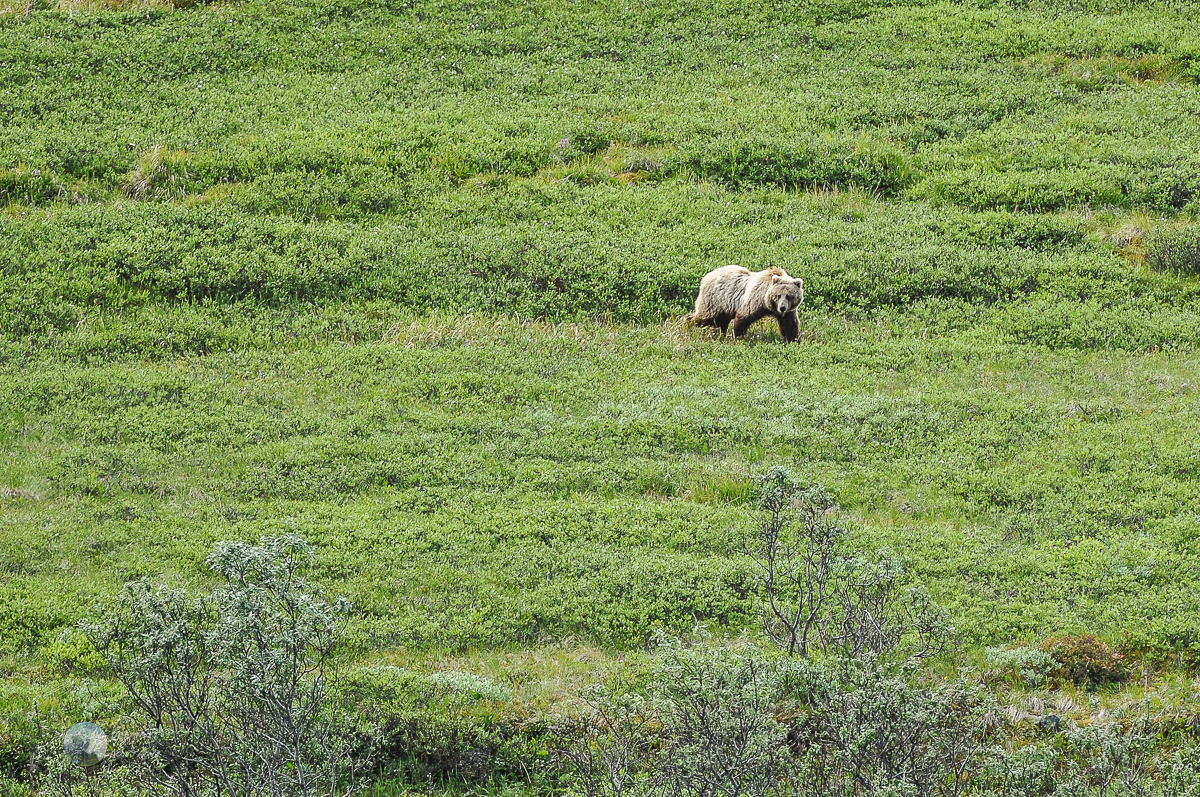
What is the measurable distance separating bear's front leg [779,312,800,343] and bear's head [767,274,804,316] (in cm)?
42

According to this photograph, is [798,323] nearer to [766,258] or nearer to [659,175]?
[766,258]

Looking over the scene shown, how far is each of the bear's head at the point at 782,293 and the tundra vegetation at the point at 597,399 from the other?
2.59 ft

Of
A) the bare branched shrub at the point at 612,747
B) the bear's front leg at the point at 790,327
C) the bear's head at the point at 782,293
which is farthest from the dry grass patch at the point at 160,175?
the bare branched shrub at the point at 612,747

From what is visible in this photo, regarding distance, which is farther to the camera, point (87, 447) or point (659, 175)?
point (659, 175)

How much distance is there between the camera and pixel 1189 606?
9.91m

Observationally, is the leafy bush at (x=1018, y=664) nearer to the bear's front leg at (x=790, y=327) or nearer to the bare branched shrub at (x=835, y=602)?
the bare branched shrub at (x=835, y=602)

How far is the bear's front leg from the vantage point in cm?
1744

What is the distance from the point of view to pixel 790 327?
1758cm

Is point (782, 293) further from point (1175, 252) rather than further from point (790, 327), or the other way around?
point (1175, 252)

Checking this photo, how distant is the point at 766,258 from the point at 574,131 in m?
6.44

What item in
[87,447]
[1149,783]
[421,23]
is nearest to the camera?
[1149,783]

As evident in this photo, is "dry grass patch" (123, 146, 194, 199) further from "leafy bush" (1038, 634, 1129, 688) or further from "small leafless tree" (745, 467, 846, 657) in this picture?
"leafy bush" (1038, 634, 1129, 688)

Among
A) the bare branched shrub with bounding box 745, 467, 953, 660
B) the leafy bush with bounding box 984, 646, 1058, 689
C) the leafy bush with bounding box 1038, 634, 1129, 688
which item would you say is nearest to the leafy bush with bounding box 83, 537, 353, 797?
the bare branched shrub with bounding box 745, 467, 953, 660

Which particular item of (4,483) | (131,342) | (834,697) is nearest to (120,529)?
(4,483)
